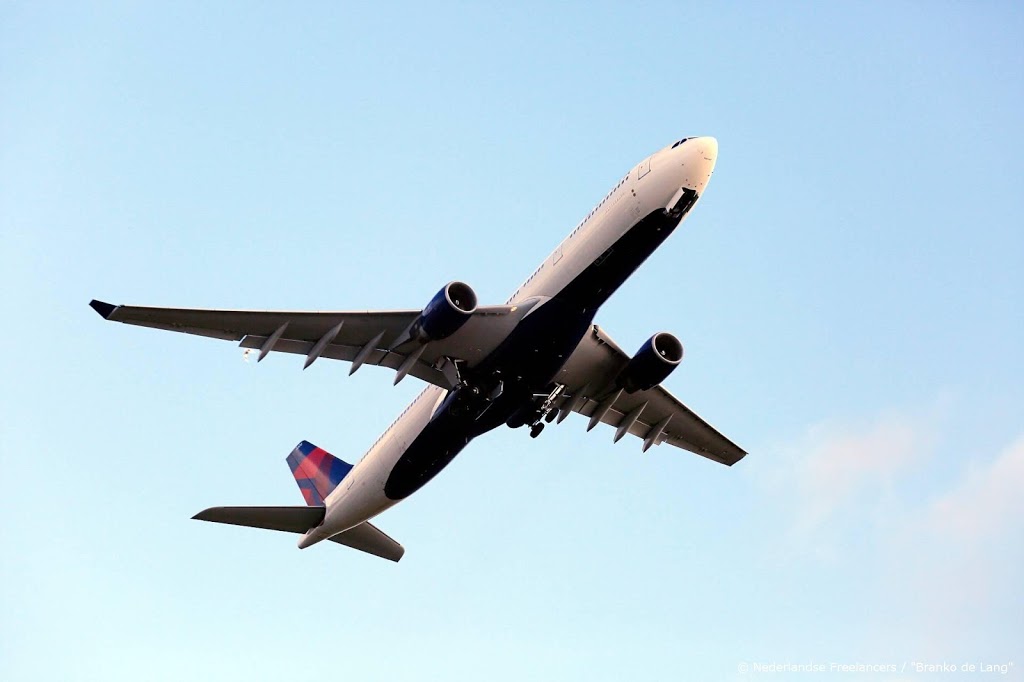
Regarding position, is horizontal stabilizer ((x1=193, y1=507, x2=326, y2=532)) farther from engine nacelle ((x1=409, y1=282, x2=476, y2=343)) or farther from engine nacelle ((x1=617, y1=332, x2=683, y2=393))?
engine nacelle ((x1=617, y1=332, x2=683, y2=393))

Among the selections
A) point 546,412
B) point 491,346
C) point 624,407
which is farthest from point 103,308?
point 624,407

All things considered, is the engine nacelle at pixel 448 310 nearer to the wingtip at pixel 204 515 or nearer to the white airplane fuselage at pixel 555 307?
the white airplane fuselage at pixel 555 307

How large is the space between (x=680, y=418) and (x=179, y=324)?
58.0ft

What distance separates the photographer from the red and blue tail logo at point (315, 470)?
132 ft

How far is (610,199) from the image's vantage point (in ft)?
105

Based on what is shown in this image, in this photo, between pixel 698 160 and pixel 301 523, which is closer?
pixel 698 160

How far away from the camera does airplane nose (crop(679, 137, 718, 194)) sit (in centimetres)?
3078

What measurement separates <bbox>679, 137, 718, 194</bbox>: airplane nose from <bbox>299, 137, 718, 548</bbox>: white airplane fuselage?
0.09ft

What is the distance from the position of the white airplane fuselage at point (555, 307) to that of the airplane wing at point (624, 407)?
6.96ft

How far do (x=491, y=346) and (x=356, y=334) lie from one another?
152 inches

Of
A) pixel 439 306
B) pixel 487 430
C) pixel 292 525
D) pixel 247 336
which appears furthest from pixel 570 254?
pixel 292 525

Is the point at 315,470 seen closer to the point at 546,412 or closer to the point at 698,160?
the point at 546,412

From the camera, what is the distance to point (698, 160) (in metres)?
30.8

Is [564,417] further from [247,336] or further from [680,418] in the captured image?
[247,336]
